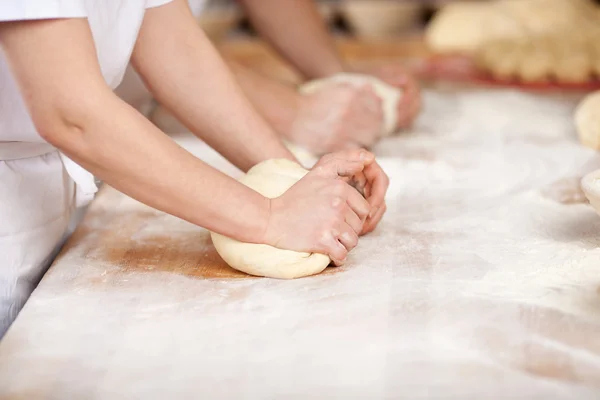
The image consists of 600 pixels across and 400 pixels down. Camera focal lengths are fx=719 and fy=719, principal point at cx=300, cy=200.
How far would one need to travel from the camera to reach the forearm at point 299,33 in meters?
2.07

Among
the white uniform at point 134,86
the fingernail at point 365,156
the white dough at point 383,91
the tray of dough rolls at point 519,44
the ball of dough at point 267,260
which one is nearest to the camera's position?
the ball of dough at point 267,260

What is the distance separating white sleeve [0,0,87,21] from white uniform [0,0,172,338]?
0.20 m

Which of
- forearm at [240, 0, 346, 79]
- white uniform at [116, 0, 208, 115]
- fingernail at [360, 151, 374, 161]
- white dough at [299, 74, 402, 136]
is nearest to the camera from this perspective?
fingernail at [360, 151, 374, 161]

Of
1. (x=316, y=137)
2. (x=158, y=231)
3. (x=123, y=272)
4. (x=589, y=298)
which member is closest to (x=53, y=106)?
(x=123, y=272)

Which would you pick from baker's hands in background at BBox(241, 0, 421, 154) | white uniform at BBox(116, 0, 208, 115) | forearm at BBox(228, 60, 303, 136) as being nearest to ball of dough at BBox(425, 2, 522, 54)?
baker's hands in background at BBox(241, 0, 421, 154)

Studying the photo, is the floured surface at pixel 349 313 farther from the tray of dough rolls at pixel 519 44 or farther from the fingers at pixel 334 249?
the tray of dough rolls at pixel 519 44

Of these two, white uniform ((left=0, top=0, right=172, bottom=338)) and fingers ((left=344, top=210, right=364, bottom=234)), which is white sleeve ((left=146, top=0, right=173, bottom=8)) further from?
fingers ((left=344, top=210, right=364, bottom=234))

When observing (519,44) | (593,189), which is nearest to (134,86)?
(593,189)

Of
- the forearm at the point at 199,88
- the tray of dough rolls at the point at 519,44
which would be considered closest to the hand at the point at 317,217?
the forearm at the point at 199,88

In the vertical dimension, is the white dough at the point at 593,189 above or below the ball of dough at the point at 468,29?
above

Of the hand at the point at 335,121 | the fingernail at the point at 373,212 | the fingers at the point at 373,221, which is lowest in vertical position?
the hand at the point at 335,121

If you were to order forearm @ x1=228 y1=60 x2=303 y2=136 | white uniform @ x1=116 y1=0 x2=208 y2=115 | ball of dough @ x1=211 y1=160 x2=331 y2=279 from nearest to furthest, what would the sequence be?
ball of dough @ x1=211 y1=160 x2=331 y2=279
white uniform @ x1=116 y1=0 x2=208 y2=115
forearm @ x1=228 y1=60 x2=303 y2=136

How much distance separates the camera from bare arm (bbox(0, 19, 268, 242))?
925 mm

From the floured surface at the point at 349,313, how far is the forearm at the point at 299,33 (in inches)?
27.9
